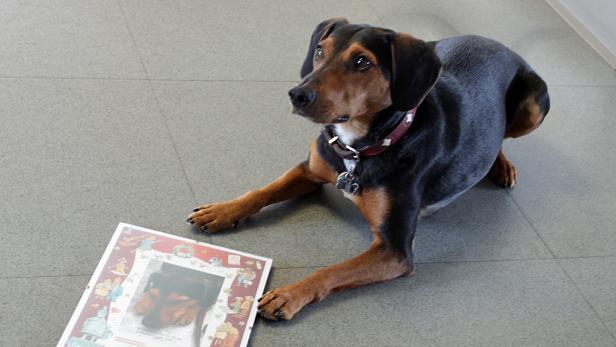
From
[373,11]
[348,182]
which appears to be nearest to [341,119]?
[348,182]

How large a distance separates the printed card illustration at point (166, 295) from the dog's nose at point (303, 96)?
2.07ft

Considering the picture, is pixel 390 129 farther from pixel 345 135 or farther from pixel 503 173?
pixel 503 173

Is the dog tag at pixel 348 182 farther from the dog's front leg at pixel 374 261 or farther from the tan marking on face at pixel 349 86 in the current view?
the tan marking on face at pixel 349 86

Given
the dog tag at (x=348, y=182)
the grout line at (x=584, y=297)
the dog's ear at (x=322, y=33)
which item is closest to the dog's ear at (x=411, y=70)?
the dog's ear at (x=322, y=33)

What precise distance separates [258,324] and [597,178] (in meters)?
1.77

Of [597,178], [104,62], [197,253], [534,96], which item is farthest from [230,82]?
[597,178]

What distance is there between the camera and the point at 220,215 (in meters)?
2.51

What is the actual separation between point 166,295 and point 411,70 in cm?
106

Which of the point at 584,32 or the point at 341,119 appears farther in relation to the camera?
the point at 584,32

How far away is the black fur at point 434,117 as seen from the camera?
7.06 feet

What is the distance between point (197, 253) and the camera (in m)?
2.41

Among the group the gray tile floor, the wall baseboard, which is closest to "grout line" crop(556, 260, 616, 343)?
the gray tile floor

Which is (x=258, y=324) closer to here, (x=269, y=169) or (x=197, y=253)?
(x=197, y=253)

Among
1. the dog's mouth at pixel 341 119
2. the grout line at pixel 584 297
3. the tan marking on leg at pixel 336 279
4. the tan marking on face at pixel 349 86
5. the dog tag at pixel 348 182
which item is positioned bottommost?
the grout line at pixel 584 297
